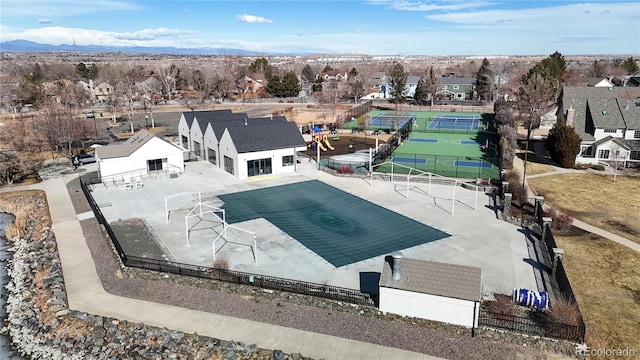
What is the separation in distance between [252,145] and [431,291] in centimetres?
2685

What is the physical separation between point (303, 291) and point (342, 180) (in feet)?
68.7

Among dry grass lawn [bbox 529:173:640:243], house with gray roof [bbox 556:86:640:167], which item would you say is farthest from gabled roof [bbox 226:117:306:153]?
house with gray roof [bbox 556:86:640:167]

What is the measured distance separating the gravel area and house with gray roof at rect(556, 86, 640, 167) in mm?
35141

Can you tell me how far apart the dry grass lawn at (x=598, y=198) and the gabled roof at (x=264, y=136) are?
23.6 metres

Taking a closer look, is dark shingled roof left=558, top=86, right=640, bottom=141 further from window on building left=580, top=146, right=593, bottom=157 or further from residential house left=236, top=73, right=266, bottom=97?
residential house left=236, top=73, right=266, bottom=97

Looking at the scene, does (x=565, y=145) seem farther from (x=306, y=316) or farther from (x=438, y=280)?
(x=306, y=316)

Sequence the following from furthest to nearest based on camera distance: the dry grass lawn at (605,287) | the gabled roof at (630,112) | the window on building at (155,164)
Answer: the gabled roof at (630,112) → the window on building at (155,164) → the dry grass lawn at (605,287)

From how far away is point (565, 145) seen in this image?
152 feet

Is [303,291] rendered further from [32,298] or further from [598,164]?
[598,164]

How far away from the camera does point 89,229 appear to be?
3077cm

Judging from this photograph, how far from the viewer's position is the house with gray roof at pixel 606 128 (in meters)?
46.5

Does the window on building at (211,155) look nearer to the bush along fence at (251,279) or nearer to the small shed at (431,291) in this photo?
the bush along fence at (251,279)

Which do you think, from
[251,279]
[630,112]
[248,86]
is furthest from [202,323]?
[248,86]

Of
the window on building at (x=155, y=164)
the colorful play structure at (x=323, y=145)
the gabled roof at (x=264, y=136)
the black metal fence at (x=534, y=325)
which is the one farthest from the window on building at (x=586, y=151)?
the window on building at (x=155, y=164)
